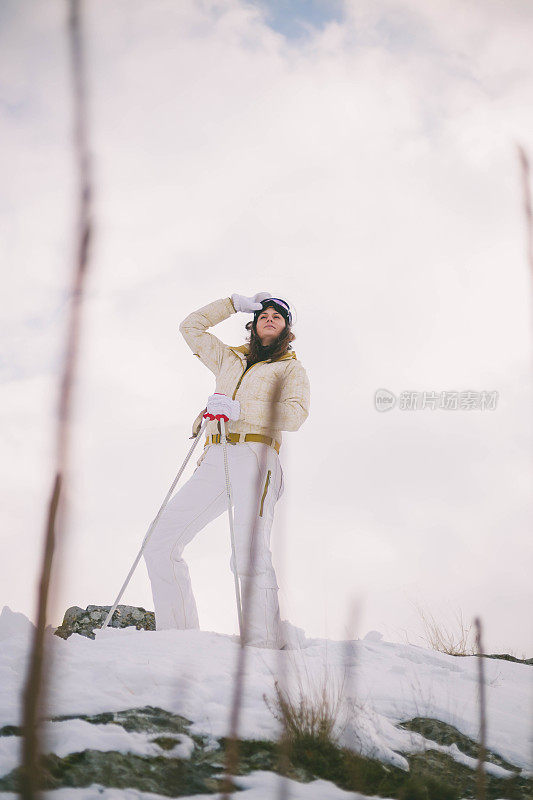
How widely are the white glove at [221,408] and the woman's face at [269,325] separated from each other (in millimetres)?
731

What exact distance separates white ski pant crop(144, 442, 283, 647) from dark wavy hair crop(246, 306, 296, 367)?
750mm

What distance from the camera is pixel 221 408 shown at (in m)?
4.26

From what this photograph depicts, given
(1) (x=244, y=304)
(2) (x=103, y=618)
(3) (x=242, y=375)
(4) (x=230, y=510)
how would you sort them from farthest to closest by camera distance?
(2) (x=103, y=618), (1) (x=244, y=304), (3) (x=242, y=375), (4) (x=230, y=510)

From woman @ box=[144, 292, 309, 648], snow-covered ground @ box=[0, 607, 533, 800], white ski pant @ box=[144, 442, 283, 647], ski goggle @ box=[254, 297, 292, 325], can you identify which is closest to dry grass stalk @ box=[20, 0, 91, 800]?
snow-covered ground @ box=[0, 607, 533, 800]

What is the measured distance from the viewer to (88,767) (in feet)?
6.33

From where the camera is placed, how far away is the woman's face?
191 inches

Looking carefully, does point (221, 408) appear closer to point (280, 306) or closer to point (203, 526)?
point (203, 526)

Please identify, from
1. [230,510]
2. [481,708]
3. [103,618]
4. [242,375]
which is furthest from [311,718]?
[103,618]

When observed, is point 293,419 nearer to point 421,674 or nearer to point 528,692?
point 421,674

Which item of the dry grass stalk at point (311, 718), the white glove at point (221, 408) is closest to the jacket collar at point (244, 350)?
the white glove at point (221, 408)

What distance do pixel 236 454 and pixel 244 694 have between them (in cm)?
203

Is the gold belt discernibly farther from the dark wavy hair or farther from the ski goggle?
the ski goggle

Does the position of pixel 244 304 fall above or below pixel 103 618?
above

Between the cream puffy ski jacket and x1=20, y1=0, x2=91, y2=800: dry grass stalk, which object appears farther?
the cream puffy ski jacket
